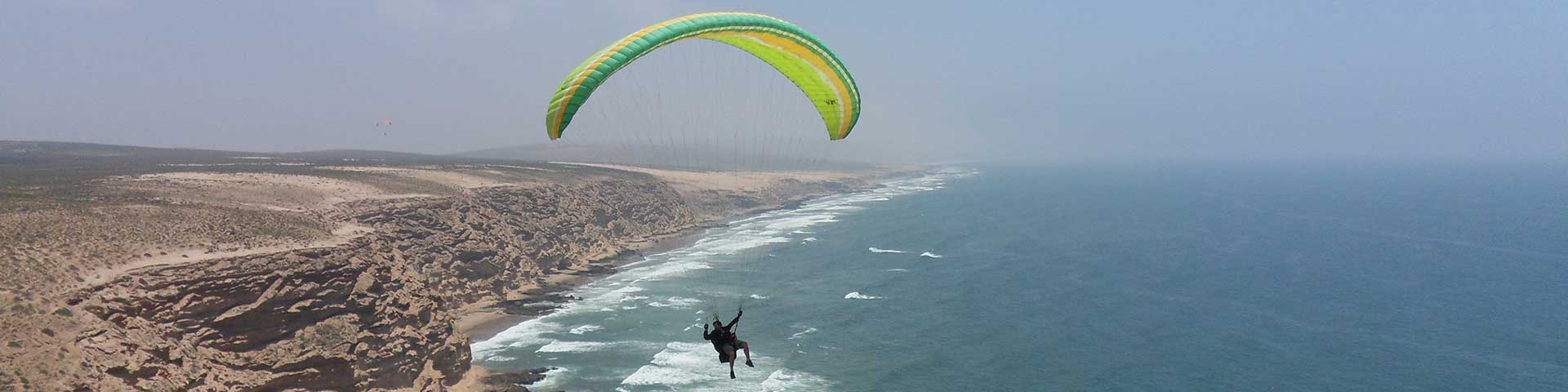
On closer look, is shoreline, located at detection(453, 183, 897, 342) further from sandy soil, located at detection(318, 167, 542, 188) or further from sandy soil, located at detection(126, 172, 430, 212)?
sandy soil, located at detection(318, 167, 542, 188)

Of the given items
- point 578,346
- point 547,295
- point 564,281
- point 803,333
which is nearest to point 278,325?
point 578,346

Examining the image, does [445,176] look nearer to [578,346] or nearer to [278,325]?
[578,346]

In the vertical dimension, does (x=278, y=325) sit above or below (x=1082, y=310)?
above

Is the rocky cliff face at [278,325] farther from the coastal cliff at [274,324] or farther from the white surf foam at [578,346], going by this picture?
the white surf foam at [578,346]

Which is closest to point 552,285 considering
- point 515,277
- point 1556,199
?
point 515,277

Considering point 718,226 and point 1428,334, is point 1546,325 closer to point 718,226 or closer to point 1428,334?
point 1428,334

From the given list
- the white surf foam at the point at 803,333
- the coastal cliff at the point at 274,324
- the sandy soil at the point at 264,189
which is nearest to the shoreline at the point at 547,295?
the coastal cliff at the point at 274,324
